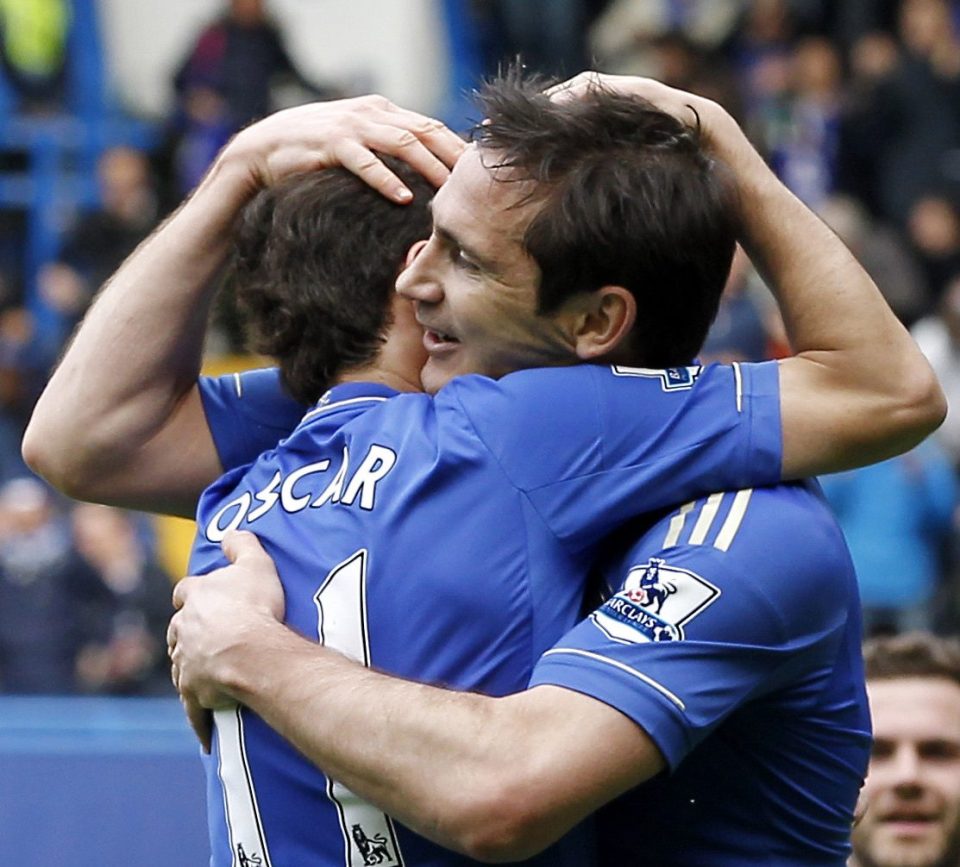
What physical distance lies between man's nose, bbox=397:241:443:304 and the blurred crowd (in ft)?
15.7

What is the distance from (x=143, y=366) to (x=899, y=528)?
5.40 meters

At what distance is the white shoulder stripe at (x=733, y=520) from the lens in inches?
97.0

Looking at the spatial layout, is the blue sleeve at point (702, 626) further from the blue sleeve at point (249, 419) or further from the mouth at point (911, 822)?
the mouth at point (911, 822)

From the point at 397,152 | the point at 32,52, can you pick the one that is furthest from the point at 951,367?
the point at 32,52

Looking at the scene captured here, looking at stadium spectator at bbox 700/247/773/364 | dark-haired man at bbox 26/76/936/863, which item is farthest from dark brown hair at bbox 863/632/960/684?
stadium spectator at bbox 700/247/773/364

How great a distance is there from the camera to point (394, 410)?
106 inches

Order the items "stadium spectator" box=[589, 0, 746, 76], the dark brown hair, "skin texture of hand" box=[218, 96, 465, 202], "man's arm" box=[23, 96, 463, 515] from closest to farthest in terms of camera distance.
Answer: "skin texture of hand" box=[218, 96, 465, 202], "man's arm" box=[23, 96, 463, 515], the dark brown hair, "stadium spectator" box=[589, 0, 746, 76]

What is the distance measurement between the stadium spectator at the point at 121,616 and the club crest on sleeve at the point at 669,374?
6.61 meters

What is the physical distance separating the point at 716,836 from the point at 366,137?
3.73 ft

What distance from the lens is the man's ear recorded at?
2.60m

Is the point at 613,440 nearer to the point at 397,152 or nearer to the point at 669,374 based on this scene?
the point at 669,374

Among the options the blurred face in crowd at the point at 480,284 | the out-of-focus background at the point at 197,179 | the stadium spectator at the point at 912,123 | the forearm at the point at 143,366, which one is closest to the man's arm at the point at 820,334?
the blurred face in crowd at the point at 480,284

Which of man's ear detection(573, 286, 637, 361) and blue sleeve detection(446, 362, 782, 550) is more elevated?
man's ear detection(573, 286, 637, 361)

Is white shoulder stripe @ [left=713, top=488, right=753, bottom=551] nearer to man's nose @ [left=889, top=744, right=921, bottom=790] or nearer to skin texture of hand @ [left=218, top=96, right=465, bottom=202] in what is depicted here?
skin texture of hand @ [left=218, top=96, right=465, bottom=202]
